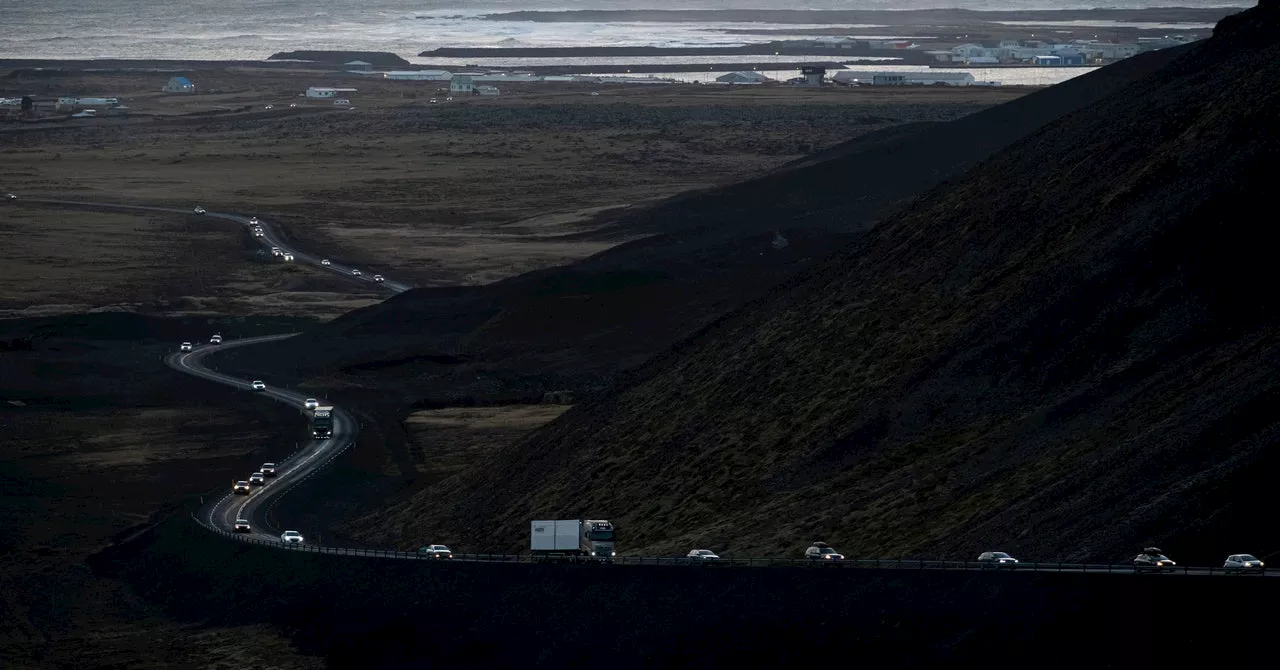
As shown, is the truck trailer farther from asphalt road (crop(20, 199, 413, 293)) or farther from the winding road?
asphalt road (crop(20, 199, 413, 293))

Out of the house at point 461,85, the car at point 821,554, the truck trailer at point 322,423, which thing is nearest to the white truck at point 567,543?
the car at point 821,554

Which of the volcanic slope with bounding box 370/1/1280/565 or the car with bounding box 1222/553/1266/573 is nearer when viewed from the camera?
the car with bounding box 1222/553/1266/573

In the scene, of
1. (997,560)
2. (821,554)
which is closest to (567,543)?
(821,554)

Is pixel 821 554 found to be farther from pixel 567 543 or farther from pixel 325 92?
pixel 325 92

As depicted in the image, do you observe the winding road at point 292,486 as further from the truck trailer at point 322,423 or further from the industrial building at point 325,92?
the industrial building at point 325,92

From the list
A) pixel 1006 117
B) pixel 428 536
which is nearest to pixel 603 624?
pixel 428 536

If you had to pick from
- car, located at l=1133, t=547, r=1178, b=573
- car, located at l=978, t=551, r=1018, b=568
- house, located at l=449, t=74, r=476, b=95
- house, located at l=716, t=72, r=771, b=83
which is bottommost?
house, located at l=449, t=74, r=476, b=95

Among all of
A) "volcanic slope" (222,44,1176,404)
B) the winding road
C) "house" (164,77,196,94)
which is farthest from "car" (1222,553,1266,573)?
"house" (164,77,196,94)

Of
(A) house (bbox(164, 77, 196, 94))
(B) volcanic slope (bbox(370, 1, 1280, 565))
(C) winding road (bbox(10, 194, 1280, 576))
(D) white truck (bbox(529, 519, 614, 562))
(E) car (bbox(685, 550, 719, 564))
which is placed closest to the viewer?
(C) winding road (bbox(10, 194, 1280, 576))
